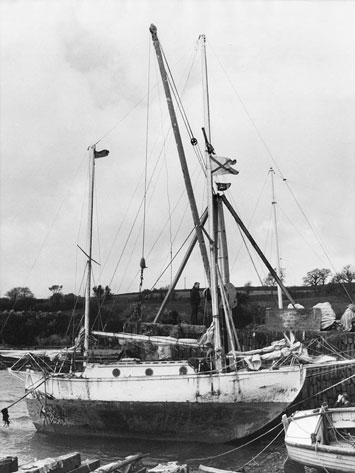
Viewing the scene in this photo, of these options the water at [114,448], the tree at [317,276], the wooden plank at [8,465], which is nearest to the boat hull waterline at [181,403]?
the water at [114,448]

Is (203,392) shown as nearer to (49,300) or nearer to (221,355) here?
(221,355)

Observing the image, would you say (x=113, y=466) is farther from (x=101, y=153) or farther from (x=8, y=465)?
(x=101, y=153)

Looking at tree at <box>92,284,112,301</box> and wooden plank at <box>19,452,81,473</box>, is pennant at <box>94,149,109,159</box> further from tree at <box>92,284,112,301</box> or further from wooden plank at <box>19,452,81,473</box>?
wooden plank at <box>19,452,81,473</box>

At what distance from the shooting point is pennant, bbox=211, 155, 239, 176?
1043 inches

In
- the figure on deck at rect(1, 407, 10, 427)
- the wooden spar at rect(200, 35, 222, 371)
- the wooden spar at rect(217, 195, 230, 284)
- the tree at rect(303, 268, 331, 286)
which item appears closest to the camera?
the wooden spar at rect(200, 35, 222, 371)

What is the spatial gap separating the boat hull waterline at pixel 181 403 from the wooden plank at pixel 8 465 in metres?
11.9

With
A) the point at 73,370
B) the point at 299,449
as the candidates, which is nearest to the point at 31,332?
the point at 73,370

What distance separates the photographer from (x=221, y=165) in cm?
2647

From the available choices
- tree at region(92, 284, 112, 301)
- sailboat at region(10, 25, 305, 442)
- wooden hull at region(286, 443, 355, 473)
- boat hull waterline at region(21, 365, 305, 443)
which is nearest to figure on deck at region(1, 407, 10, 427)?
sailboat at region(10, 25, 305, 442)

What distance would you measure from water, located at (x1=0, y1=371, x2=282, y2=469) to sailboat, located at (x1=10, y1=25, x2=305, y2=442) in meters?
0.52

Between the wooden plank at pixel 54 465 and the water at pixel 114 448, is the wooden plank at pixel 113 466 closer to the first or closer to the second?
the wooden plank at pixel 54 465

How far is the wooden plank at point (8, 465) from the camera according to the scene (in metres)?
10.3

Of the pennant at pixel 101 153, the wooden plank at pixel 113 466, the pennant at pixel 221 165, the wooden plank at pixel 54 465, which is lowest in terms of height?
the wooden plank at pixel 113 466

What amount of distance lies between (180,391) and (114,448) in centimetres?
340
